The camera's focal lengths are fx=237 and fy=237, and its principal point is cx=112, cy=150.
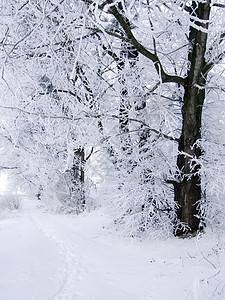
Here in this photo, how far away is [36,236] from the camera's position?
6.97 meters

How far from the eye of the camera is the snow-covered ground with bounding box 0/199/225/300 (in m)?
2.94

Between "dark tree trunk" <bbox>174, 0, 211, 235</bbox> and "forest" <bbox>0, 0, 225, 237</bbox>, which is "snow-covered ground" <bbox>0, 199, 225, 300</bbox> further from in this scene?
"forest" <bbox>0, 0, 225, 237</bbox>

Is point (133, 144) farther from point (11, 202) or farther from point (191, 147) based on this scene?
point (11, 202)

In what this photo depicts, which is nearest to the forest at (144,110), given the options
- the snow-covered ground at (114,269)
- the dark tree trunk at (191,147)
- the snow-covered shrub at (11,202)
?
the dark tree trunk at (191,147)

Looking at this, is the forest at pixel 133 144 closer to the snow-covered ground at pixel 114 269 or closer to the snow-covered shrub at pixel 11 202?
the snow-covered ground at pixel 114 269

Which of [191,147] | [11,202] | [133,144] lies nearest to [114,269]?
[191,147]

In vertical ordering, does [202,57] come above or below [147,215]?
above

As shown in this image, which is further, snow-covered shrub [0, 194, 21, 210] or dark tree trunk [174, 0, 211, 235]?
snow-covered shrub [0, 194, 21, 210]

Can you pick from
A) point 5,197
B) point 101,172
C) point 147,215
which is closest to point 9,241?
point 101,172

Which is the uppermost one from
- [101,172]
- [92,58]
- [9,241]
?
[92,58]

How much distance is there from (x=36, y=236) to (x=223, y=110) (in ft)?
20.0

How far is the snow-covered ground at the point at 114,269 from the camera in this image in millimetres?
2943

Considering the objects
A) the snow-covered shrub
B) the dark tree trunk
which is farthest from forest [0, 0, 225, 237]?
the snow-covered shrub

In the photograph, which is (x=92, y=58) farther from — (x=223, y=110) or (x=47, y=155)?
(x=47, y=155)
